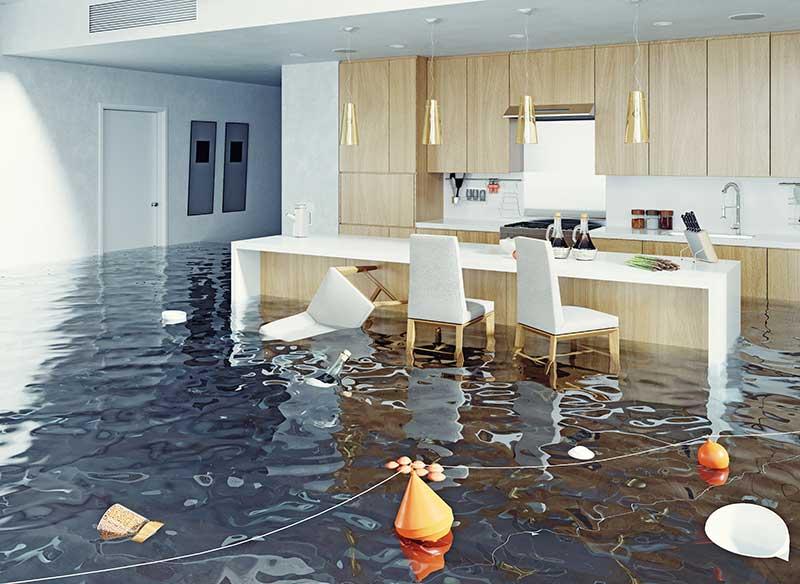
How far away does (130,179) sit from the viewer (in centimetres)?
1191

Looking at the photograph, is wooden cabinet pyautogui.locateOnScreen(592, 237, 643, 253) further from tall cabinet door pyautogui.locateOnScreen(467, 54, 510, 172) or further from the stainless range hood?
tall cabinet door pyautogui.locateOnScreen(467, 54, 510, 172)

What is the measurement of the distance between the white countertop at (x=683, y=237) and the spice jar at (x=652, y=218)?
15 cm

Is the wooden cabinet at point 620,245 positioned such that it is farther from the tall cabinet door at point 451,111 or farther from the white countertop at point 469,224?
the tall cabinet door at point 451,111

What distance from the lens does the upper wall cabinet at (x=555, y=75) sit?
27.1 ft

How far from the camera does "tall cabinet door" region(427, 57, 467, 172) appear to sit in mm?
8977

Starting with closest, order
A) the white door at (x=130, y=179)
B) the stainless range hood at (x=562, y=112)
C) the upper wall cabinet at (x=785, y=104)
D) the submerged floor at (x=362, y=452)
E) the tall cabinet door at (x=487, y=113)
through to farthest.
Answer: the submerged floor at (x=362, y=452), the upper wall cabinet at (x=785, y=104), the stainless range hood at (x=562, y=112), the tall cabinet door at (x=487, y=113), the white door at (x=130, y=179)

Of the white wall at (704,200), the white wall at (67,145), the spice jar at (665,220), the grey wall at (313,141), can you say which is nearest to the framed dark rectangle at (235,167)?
the white wall at (67,145)

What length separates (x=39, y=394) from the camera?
4930 millimetres

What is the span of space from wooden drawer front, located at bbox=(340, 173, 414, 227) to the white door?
3675mm

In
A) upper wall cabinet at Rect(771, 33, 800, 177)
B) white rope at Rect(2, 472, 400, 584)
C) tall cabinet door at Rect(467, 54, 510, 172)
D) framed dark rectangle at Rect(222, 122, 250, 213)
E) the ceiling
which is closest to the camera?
white rope at Rect(2, 472, 400, 584)

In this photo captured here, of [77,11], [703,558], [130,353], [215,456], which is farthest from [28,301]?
[703,558]

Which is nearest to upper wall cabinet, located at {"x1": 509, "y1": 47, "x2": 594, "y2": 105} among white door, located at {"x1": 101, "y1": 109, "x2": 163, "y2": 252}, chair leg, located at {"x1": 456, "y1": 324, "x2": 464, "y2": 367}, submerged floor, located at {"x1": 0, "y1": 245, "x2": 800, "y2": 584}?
submerged floor, located at {"x1": 0, "y1": 245, "x2": 800, "y2": 584}

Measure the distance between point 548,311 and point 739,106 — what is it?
337 cm

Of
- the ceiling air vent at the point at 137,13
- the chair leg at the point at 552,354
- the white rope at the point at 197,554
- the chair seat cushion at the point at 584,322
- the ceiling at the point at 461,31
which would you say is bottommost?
the white rope at the point at 197,554
